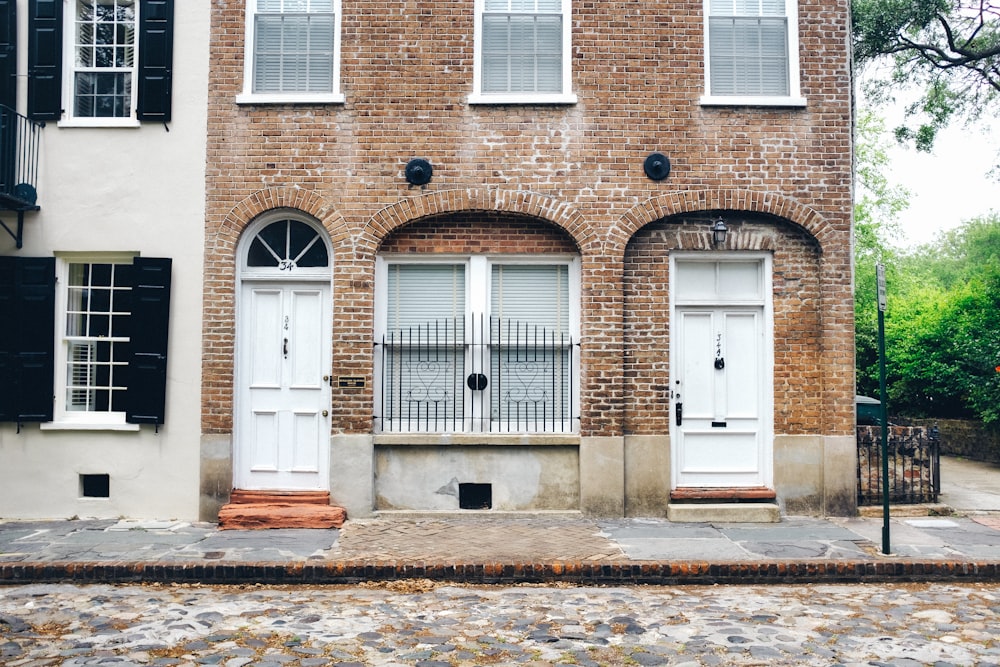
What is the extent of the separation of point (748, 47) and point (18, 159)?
8.71 m

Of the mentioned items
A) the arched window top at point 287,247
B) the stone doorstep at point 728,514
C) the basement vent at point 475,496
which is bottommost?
the stone doorstep at point 728,514

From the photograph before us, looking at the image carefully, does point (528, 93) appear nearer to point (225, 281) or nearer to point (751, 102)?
point (751, 102)

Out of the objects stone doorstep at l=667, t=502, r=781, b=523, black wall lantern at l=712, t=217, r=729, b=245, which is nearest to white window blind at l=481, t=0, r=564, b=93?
black wall lantern at l=712, t=217, r=729, b=245

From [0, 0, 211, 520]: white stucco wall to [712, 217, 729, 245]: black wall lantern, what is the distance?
6.06 meters

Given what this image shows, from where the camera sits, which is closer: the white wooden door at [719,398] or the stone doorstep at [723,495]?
the stone doorstep at [723,495]

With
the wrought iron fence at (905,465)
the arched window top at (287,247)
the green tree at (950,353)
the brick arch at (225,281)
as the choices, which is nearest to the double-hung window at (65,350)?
the brick arch at (225,281)

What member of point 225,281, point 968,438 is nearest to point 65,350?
point 225,281

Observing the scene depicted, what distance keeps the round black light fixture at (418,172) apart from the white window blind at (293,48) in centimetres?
143

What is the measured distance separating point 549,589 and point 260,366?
465cm

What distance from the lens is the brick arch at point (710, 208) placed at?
10.4 meters

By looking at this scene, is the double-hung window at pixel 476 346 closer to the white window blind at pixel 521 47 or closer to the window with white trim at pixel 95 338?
the white window blind at pixel 521 47

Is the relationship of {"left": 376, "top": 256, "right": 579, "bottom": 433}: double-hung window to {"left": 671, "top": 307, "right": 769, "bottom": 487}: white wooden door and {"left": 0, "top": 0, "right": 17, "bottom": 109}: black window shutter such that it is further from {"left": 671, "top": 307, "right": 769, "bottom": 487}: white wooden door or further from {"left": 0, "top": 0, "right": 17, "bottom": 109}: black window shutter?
{"left": 0, "top": 0, "right": 17, "bottom": 109}: black window shutter

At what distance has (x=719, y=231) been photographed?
10391mm

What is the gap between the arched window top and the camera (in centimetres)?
1059
